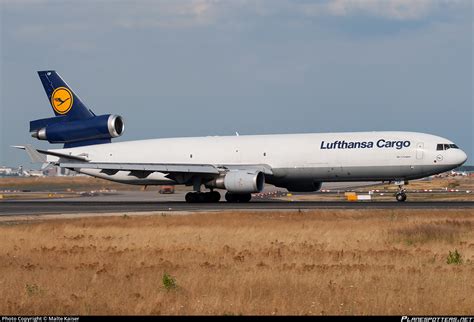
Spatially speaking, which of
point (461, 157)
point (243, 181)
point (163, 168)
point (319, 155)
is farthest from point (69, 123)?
point (461, 157)

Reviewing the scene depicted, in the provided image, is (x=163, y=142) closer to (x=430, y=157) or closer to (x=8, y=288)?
(x=430, y=157)

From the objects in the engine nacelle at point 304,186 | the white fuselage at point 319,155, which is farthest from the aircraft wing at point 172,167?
the engine nacelle at point 304,186

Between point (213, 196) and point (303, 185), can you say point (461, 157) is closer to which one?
point (303, 185)

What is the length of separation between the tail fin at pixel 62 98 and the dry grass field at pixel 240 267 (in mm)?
27806

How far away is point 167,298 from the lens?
14438 millimetres

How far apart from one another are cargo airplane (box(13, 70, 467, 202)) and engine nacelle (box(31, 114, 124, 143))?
0.07 m

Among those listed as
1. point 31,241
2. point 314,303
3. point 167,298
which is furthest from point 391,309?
point 31,241

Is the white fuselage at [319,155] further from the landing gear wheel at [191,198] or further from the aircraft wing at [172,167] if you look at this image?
the landing gear wheel at [191,198]

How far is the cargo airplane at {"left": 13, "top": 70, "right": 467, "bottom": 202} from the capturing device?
50.1 m

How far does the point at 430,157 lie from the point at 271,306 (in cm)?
3799

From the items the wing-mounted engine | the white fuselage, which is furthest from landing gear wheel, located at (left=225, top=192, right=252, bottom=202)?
the wing-mounted engine

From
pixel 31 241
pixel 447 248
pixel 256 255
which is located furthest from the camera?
pixel 31 241

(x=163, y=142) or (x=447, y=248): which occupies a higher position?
(x=163, y=142)

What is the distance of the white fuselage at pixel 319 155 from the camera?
49844 mm
